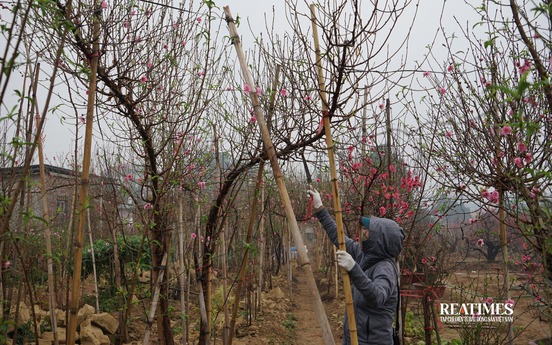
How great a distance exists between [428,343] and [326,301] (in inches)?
268

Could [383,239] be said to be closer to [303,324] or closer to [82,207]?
[82,207]

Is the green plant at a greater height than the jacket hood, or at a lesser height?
lesser

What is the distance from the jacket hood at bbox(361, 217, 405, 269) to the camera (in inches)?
114

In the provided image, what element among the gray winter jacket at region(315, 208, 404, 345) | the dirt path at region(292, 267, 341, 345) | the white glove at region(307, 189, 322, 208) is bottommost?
the dirt path at region(292, 267, 341, 345)

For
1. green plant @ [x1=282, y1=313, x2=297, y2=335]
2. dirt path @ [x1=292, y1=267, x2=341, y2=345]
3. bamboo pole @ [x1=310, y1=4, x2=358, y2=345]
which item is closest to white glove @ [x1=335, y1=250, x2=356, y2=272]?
bamboo pole @ [x1=310, y1=4, x2=358, y2=345]

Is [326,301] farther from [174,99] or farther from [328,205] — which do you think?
[174,99]

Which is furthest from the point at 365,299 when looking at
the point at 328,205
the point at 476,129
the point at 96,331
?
the point at 96,331

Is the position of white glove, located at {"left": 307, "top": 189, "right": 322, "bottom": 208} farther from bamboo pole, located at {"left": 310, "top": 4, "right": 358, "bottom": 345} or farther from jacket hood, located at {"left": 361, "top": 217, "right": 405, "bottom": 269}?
bamboo pole, located at {"left": 310, "top": 4, "right": 358, "bottom": 345}

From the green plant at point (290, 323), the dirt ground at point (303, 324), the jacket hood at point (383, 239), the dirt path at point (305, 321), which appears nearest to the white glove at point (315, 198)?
the jacket hood at point (383, 239)

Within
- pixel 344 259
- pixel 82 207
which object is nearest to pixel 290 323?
pixel 344 259

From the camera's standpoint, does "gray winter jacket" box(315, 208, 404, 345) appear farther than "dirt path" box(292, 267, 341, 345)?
No

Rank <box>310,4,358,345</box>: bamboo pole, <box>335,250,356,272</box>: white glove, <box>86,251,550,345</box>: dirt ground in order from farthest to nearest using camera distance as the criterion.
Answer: <box>86,251,550,345</box>: dirt ground
<box>335,250,356,272</box>: white glove
<box>310,4,358,345</box>: bamboo pole

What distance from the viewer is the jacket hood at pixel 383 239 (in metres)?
2.89

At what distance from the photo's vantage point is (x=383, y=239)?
2896mm
